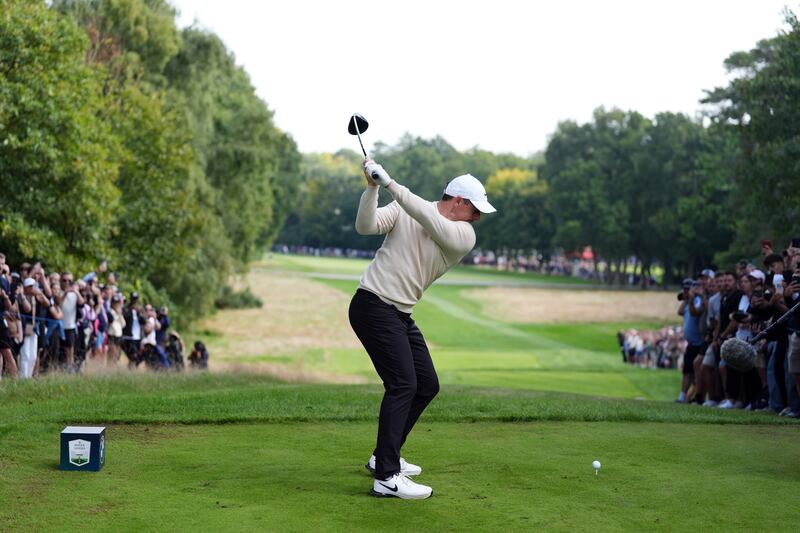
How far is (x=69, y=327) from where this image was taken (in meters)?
19.0

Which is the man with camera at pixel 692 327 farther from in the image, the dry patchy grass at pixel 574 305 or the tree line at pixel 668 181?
the dry patchy grass at pixel 574 305

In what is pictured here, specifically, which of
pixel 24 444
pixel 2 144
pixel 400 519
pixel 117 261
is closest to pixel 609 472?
pixel 400 519

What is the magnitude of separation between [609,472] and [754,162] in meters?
34.0

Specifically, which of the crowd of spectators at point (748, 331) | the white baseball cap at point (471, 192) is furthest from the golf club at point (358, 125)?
the crowd of spectators at point (748, 331)

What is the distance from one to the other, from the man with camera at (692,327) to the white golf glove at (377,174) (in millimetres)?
13142

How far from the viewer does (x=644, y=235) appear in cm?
10906

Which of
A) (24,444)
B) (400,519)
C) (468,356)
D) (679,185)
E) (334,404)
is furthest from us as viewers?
(679,185)

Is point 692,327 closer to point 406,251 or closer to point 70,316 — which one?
point 70,316

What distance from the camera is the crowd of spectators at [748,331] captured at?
13469 mm

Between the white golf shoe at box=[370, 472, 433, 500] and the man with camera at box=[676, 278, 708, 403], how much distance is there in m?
12.7

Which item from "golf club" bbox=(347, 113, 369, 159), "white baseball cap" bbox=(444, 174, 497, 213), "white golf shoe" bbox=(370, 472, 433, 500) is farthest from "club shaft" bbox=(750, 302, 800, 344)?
"golf club" bbox=(347, 113, 369, 159)

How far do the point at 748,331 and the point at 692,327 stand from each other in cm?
313

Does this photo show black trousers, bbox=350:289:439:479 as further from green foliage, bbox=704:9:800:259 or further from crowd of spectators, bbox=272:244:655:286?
crowd of spectators, bbox=272:244:655:286

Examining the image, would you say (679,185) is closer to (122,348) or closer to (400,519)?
(122,348)
